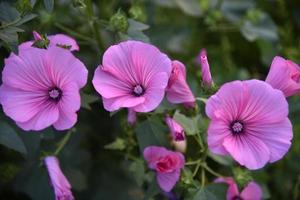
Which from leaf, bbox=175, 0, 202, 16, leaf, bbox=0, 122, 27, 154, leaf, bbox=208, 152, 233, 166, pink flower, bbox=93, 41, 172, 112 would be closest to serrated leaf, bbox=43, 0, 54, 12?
pink flower, bbox=93, 41, 172, 112

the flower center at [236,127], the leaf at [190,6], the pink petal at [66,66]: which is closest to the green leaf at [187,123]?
the flower center at [236,127]

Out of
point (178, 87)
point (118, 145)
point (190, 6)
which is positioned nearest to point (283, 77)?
point (178, 87)

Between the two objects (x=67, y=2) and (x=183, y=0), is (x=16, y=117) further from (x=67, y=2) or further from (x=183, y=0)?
(x=183, y=0)

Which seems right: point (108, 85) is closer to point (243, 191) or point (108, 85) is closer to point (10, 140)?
point (10, 140)

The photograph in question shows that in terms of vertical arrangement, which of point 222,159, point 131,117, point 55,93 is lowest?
point 222,159

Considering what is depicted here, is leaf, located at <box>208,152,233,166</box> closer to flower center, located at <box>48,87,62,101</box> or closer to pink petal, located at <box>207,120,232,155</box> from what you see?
pink petal, located at <box>207,120,232,155</box>
